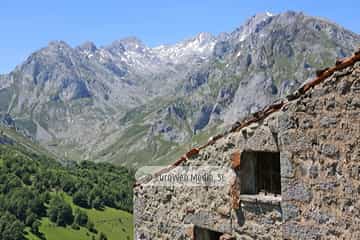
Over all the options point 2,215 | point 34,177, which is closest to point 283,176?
point 2,215

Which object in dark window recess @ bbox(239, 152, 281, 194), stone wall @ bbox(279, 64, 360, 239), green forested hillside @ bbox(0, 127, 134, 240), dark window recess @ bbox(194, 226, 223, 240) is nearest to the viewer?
stone wall @ bbox(279, 64, 360, 239)

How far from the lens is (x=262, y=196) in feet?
29.1

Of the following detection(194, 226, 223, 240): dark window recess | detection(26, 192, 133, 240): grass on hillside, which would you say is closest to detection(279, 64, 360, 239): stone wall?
detection(194, 226, 223, 240): dark window recess

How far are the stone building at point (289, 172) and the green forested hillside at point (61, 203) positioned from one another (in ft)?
354

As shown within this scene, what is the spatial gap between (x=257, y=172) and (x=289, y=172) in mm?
1305

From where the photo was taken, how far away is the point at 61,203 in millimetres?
132000

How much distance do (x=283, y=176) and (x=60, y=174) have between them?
149m

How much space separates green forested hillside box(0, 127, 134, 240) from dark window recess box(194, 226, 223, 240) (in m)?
107

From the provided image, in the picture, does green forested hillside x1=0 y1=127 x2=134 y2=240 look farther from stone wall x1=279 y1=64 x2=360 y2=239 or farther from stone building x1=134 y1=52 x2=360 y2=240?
stone wall x1=279 y1=64 x2=360 y2=239

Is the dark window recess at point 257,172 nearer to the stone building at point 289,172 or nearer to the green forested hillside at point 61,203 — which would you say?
the stone building at point 289,172

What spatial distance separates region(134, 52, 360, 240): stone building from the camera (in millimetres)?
7234

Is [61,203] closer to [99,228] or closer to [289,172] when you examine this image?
[99,228]

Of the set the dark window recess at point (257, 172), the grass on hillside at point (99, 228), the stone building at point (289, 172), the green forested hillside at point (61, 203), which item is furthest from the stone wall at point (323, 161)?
the grass on hillside at point (99, 228)

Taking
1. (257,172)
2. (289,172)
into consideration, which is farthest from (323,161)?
(257,172)
